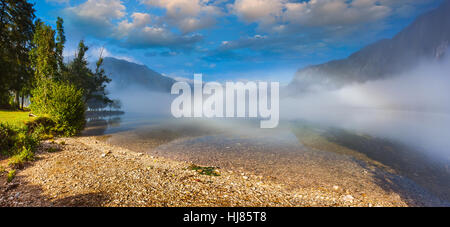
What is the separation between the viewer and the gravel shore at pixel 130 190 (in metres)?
7.35

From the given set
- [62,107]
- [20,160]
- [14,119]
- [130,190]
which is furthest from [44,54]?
[130,190]

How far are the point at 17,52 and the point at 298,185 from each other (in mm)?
59380

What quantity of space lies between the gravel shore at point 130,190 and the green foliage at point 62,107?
13333 millimetres

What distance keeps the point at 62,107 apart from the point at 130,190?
21.7m

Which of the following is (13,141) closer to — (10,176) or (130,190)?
(10,176)

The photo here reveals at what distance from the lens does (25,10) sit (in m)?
39.1

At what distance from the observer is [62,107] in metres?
21.7

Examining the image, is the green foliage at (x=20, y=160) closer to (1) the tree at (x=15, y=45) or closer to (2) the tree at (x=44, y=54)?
(2) the tree at (x=44, y=54)

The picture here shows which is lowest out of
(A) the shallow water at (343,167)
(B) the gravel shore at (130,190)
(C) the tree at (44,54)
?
(A) the shallow water at (343,167)

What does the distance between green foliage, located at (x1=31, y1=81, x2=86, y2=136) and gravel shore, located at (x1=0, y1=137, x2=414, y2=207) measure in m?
13.3

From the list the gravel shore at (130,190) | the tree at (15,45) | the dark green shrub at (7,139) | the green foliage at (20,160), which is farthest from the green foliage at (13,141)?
the tree at (15,45)

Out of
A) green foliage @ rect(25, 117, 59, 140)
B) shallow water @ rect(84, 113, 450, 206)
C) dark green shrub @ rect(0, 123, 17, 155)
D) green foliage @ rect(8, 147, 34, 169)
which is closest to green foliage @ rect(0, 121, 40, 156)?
dark green shrub @ rect(0, 123, 17, 155)
